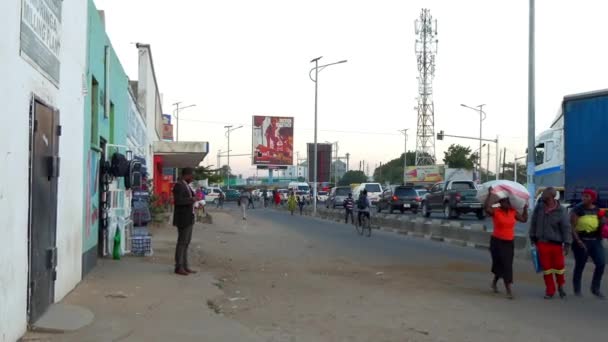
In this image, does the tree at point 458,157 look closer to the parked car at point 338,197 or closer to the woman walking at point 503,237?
the parked car at point 338,197

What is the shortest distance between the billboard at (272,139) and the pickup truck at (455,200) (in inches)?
1362

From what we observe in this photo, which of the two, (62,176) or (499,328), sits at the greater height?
(62,176)

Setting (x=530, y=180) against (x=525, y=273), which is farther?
(x=530, y=180)

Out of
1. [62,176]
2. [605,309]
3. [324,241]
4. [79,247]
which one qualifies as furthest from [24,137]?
[324,241]

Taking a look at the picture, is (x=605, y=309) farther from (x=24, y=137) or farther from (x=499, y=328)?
(x=24, y=137)

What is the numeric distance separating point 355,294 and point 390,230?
58.7 feet

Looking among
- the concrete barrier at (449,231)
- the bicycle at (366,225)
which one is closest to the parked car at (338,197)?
the concrete barrier at (449,231)

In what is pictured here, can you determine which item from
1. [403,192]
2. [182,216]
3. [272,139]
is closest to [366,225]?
[182,216]

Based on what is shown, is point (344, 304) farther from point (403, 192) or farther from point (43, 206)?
point (403, 192)

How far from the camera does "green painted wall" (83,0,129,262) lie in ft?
35.4

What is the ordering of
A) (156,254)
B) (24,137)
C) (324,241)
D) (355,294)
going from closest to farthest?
(24,137), (355,294), (156,254), (324,241)

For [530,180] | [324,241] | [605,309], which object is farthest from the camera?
[324,241]

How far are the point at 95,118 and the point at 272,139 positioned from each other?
5737 cm

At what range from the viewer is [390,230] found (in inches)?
1121
